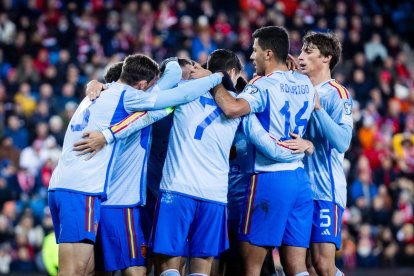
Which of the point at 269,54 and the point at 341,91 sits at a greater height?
the point at 269,54

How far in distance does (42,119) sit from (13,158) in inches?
40.9

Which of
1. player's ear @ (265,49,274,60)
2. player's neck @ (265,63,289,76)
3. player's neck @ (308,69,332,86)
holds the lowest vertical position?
player's neck @ (308,69,332,86)

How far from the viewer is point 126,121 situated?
8258mm

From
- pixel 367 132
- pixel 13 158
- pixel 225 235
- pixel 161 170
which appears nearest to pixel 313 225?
pixel 225 235

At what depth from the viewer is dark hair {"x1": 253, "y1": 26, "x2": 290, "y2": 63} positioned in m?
8.48

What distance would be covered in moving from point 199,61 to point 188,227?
11.0m

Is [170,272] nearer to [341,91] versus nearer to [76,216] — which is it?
[76,216]

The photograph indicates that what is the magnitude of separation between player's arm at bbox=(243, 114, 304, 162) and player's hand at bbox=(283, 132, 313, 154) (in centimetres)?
3

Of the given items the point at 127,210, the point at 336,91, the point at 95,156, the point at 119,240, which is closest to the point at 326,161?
the point at 336,91

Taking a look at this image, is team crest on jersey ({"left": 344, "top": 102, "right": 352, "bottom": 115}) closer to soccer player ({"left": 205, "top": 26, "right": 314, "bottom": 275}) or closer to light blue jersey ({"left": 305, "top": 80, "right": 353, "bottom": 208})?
light blue jersey ({"left": 305, "top": 80, "right": 353, "bottom": 208})

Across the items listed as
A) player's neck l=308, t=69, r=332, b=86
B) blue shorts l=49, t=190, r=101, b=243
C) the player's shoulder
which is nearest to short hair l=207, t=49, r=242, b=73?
player's neck l=308, t=69, r=332, b=86

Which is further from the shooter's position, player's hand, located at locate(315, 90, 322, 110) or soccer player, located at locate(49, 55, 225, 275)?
player's hand, located at locate(315, 90, 322, 110)

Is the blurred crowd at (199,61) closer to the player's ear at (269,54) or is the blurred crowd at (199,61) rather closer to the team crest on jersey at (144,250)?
the team crest on jersey at (144,250)

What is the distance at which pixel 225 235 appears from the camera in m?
8.38
